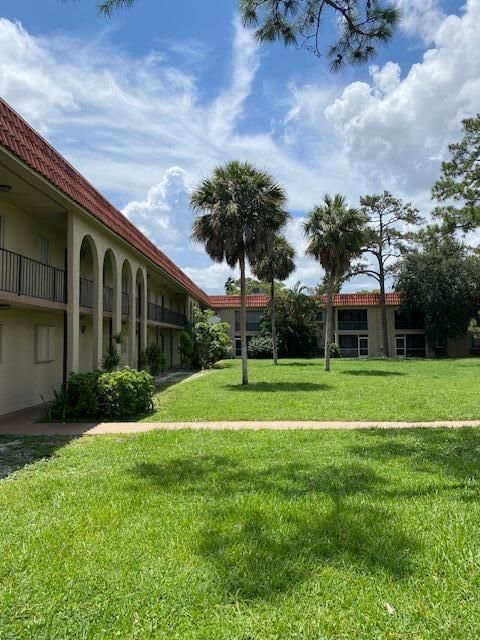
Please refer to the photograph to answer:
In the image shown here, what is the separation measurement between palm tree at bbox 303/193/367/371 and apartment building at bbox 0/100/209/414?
10454 mm

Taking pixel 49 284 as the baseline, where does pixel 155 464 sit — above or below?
below

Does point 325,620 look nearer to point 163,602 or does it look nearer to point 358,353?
point 163,602

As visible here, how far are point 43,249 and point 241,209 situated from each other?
7.11 m

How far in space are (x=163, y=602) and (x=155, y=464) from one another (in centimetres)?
389

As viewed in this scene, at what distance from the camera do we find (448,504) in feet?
16.9

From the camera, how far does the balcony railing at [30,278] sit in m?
11.2

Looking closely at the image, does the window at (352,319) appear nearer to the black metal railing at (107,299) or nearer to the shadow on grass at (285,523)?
the black metal railing at (107,299)

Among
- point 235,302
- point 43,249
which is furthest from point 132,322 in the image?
point 235,302

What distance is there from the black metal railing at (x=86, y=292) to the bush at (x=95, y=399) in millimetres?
4466

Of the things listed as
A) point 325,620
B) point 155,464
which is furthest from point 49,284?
point 325,620

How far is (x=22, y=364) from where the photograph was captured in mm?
13484

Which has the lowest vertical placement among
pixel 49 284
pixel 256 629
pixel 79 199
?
pixel 256 629

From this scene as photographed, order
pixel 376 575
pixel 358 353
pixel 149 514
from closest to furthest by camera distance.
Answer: pixel 376 575 < pixel 149 514 < pixel 358 353

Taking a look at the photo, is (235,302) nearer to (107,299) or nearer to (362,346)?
(362,346)
